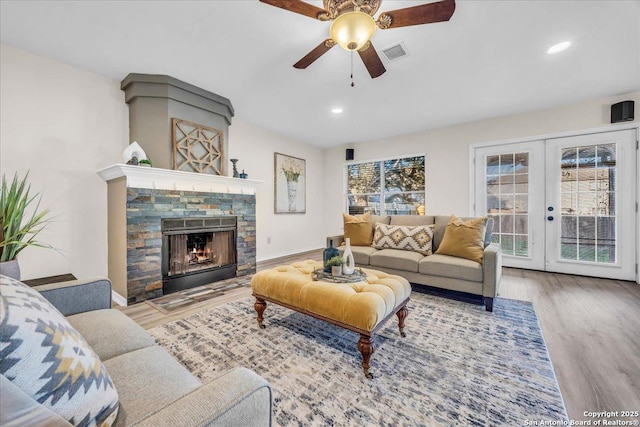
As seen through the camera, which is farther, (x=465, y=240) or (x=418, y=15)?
(x=465, y=240)

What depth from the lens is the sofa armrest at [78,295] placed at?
1.32m

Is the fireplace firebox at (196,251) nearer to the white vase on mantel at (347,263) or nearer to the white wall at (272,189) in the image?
the white wall at (272,189)

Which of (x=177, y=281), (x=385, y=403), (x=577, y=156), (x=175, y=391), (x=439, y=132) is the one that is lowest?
(x=385, y=403)

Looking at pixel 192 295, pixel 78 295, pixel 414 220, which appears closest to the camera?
pixel 78 295

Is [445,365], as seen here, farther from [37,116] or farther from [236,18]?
[37,116]

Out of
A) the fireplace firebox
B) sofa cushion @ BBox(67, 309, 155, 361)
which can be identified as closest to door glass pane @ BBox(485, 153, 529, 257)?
Result: the fireplace firebox

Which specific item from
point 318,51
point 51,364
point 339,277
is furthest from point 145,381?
point 318,51

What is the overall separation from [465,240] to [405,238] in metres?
0.72

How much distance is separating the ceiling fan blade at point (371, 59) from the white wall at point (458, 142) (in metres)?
3.08

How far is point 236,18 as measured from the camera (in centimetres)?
211

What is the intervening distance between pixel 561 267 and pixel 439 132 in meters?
2.92

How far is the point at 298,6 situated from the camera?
167cm

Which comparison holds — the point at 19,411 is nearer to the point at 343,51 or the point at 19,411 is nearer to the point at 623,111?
the point at 343,51

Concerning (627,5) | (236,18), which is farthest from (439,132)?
(236,18)
